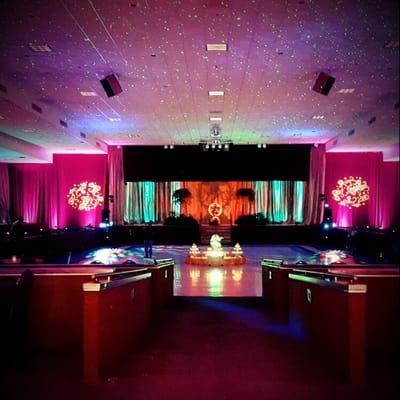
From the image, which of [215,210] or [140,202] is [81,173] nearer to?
[140,202]

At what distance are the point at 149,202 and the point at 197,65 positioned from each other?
12.7 meters

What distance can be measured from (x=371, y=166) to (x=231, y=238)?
249 inches

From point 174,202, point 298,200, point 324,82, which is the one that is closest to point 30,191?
point 174,202

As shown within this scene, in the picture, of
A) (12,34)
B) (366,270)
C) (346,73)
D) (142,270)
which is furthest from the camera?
(346,73)

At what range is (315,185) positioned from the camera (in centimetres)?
1741

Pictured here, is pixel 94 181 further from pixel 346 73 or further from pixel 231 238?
pixel 346 73

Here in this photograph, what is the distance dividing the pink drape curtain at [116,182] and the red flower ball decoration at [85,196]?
548 mm

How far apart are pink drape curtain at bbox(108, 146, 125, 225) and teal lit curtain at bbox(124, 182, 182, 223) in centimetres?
187

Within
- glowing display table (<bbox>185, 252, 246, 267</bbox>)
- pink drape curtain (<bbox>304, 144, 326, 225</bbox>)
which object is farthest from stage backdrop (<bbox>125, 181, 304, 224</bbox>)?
glowing display table (<bbox>185, 252, 246, 267</bbox>)

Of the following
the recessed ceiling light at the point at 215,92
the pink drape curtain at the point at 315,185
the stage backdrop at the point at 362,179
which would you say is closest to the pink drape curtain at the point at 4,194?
the recessed ceiling light at the point at 215,92

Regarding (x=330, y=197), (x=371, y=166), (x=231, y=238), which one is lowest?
(x=231, y=238)

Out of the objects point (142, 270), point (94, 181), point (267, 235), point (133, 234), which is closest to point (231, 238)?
point (267, 235)

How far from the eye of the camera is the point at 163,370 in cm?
365

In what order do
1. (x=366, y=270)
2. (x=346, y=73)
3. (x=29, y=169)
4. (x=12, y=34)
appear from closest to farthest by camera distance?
(x=366, y=270) < (x=12, y=34) < (x=346, y=73) < (x=29, y=169)
